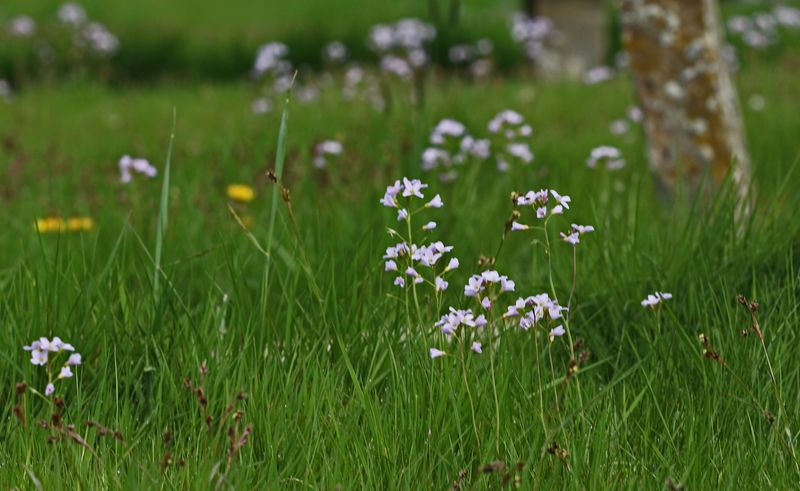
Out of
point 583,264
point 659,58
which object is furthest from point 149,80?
point 583,264

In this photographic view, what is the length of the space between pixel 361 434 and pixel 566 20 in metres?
10.7

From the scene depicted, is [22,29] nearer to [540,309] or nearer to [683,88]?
[683,88]

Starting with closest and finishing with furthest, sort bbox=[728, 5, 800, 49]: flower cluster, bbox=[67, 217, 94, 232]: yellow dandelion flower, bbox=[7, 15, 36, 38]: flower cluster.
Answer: bbox=[67, 217, 94, 232]: yellow dandelion flower < bbox=[7, 15, 36, 38]: flower cluster < bbox=[728, 5, 800, 49]: flower cluster

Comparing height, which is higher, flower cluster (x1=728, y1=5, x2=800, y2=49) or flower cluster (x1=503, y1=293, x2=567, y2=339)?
flower cluster (x1=503, y1=293, x2=567, y2=339)

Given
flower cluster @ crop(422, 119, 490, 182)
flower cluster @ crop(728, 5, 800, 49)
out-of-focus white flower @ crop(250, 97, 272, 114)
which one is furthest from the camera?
flower cluster @ crop(728, 5, 800, 49)

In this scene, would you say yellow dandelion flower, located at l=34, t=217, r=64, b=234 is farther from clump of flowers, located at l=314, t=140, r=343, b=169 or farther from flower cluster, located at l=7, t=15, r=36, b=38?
flower cluster, located at l=7, t=15, r=36, b=38

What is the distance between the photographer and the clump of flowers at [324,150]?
14.5 feet

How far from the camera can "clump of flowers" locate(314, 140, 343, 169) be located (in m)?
4.41

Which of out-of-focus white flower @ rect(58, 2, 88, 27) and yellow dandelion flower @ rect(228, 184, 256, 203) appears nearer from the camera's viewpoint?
yellow dandelion flower @ rect(228, 184, 256, 203)

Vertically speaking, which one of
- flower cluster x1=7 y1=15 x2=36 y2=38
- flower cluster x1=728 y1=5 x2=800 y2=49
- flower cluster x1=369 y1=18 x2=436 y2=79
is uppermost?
flower cluster x1=369 y1=18 x2=436 y2=79

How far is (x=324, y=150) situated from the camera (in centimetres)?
516

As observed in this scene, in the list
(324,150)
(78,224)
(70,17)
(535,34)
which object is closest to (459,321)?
(78,224)

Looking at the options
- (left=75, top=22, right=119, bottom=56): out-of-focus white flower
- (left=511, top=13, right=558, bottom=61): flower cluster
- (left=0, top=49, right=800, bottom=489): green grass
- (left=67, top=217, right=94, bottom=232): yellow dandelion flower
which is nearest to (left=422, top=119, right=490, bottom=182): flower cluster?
(left=0, top=49, right=800, bottom=489): green grass

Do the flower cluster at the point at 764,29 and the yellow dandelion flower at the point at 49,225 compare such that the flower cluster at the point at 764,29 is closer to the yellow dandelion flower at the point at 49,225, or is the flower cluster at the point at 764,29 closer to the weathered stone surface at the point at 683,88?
the weathered stone surface at the point at 683,88
